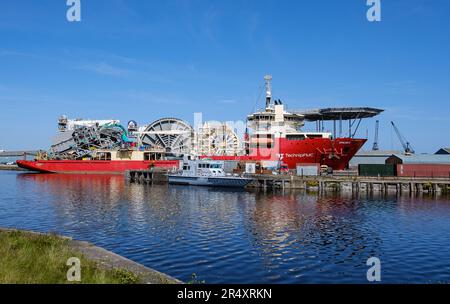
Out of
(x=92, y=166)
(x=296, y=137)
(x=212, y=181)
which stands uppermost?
(x=296, y=137)

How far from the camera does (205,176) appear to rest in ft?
199

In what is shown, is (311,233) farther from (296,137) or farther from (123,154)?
(123,154)

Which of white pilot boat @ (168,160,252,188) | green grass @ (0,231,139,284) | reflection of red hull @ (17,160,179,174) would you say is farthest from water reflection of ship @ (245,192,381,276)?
reflection of red hull @ (17,160,179,174)

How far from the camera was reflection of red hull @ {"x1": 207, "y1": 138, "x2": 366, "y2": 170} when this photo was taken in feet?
212

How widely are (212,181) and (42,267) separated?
46756 mm

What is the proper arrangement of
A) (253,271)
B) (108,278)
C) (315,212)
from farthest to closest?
1. (315,212)
2. (253,271)
3. (108,278)

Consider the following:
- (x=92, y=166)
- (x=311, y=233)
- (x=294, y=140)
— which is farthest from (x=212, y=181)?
A: (x=92, y=166)

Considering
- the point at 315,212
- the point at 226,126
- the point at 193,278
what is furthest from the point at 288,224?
the point at 226,126

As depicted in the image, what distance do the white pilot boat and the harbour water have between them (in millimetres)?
11093

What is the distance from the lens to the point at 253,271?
17828 millimetres

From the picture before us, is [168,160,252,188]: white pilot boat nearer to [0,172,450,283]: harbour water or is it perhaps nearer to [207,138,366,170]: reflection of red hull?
[0,172,450,283]: harbour water

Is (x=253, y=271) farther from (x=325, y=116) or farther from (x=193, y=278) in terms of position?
(x=325, y=116)

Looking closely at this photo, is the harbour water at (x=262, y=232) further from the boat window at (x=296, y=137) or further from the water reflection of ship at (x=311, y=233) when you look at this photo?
the boat window at (x=296, y=137)
